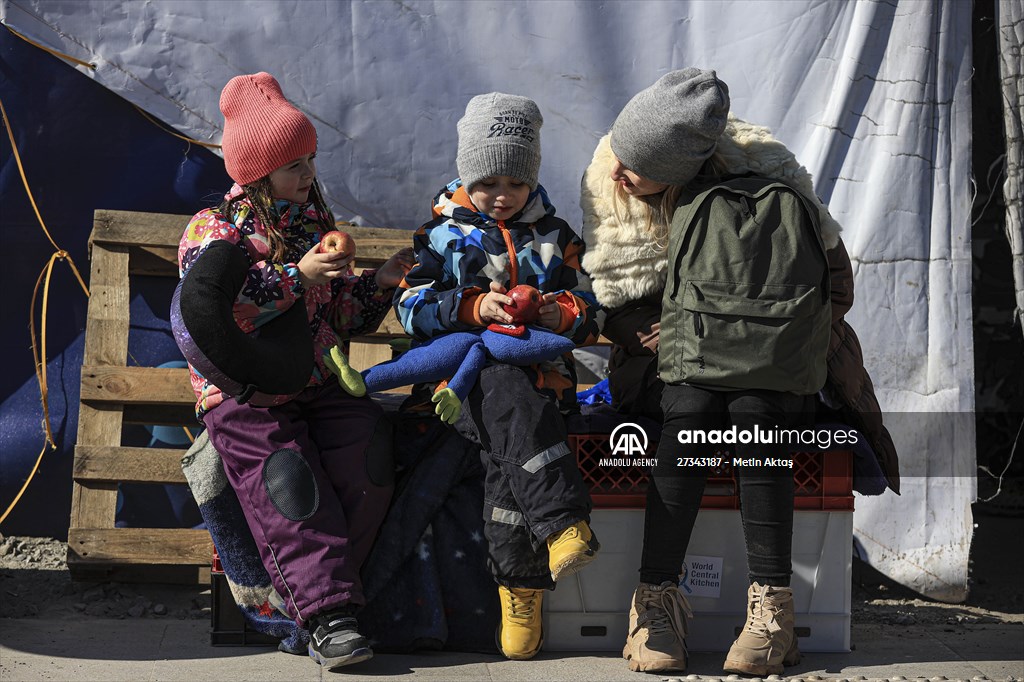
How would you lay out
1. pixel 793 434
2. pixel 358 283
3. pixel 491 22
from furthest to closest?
pixel 491 22, pixel 358 283, pixel 793 434

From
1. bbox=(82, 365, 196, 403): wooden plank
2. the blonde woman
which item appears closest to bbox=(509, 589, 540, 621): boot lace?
the blonde woman

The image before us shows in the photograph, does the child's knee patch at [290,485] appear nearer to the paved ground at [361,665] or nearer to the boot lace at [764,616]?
the paved ground at [361,665]

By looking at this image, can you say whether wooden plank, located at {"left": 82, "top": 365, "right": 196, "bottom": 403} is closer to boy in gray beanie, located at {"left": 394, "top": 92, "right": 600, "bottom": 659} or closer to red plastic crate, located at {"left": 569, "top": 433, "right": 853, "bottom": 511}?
boy in gray beanie, located at {"left": 394, "top": 92, "right": 600, "bottom": 659}

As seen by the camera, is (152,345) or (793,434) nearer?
(793,434)

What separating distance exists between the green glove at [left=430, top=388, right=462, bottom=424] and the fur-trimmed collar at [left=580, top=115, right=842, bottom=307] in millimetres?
469

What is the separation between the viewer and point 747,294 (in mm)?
2461

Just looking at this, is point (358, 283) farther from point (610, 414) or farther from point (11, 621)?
point (11, 621)

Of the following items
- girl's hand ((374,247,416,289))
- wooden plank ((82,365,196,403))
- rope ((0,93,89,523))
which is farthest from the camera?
rope ((0,93,89,523))

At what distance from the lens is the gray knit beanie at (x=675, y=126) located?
2.53 m

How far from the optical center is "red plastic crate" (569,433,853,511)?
2.64m

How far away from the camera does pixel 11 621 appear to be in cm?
289

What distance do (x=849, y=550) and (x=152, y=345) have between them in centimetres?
220

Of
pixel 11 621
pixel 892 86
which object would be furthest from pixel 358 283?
pixel 892 86

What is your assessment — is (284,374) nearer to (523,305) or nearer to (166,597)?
(523,305)
